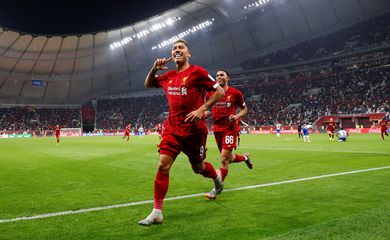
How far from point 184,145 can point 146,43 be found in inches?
2518

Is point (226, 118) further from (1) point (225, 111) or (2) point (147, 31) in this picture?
(2) point (147, 31)

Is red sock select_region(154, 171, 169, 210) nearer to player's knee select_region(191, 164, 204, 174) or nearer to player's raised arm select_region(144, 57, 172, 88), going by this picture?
player's knee select_region(191, 164, 204, 174)

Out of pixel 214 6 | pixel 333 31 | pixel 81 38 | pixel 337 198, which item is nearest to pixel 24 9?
pixel 81 38

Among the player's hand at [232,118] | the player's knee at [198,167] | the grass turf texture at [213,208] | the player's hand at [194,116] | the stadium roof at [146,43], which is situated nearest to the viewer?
the grass turf texture at [213,208]

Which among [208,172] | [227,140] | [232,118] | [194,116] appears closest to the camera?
[194,116]

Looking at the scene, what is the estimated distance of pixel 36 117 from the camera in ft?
249

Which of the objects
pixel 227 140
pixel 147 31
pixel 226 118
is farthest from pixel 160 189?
pixel 147 31

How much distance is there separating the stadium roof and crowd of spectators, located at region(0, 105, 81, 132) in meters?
1.98

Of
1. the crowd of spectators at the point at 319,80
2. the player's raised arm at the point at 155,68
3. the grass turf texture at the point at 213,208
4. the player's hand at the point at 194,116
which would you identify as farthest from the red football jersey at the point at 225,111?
the crowd of spectators at the point at 319,80

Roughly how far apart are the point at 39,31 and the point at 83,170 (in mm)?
55510

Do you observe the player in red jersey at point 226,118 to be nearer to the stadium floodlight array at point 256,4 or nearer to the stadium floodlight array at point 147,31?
the stadium floodlight array at point 256,4

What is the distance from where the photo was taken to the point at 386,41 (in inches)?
1957

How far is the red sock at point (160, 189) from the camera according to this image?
4.84 m

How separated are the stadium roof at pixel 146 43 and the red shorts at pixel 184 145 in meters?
50.2
